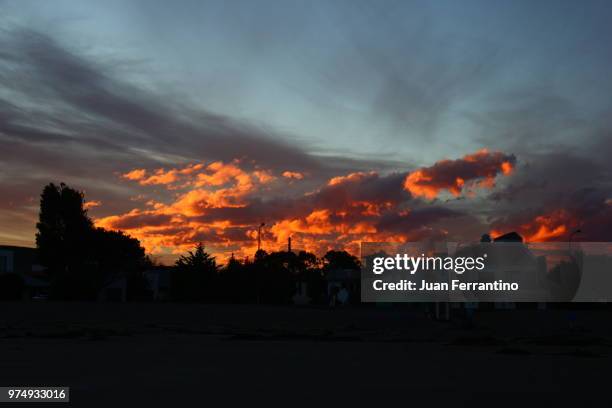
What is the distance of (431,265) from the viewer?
126 feet

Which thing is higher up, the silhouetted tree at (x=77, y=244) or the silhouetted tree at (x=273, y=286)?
the silhouetted tree at (x=77, y=244)

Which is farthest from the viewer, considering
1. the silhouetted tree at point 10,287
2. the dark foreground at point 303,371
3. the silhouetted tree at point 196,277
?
the silhouetted tree at point 196,277

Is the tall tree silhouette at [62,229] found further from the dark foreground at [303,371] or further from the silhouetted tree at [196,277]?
the dark foreground at [303,371]

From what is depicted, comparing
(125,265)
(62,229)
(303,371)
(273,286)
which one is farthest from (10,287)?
(303,371)

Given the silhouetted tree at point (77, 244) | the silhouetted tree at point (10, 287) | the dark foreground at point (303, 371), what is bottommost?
the dark foreground at point (303, 371)

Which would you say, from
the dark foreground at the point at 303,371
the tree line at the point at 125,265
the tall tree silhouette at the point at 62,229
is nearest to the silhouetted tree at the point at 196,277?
the tree line at the point at 125,265

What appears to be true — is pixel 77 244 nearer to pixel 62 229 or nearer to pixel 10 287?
pixel 62 229

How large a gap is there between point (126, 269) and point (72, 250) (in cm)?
849

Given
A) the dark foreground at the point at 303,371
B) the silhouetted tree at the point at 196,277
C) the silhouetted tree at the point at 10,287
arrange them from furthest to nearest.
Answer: the silhouetted tree at the point at 196,277, the silhouetted tree at the point at 10,287, the dark foreground at the point at 303,371

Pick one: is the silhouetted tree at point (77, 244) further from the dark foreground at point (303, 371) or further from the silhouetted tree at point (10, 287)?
the dark foreground at point (303, 371)

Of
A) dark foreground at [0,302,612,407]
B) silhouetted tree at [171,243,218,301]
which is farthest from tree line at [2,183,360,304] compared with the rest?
dark foreground at [0,302,612,407]

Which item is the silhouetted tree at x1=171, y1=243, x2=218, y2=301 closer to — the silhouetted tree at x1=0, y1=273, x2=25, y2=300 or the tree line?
the tree line

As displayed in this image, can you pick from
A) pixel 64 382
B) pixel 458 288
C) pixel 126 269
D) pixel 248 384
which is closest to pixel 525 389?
pixel 248 384

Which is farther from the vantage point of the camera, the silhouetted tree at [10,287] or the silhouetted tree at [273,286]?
the silhouetted tree at [273,286]
